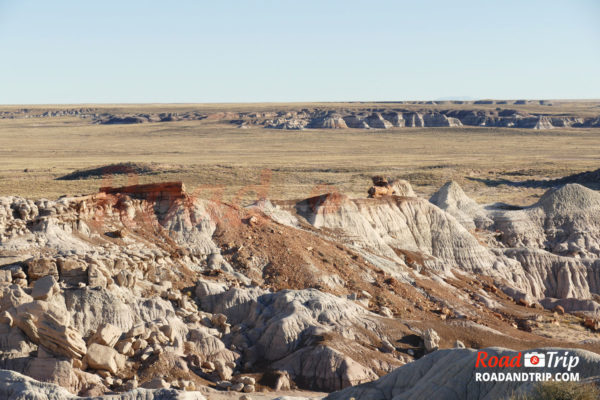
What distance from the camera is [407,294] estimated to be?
35.9 m

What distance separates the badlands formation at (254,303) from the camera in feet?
77.4

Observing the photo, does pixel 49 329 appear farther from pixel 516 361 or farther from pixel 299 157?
pixel 299 157

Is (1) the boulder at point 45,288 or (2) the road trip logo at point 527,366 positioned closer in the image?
(2) the road trip logo at point 527,366

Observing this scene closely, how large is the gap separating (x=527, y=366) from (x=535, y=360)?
27 cm

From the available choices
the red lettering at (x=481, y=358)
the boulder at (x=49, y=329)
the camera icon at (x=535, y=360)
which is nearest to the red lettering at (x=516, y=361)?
the camera icon at (x=535, y=360)

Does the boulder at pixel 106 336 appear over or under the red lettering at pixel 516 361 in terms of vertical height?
under

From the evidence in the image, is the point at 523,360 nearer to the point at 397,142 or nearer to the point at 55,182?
the point at 55,182

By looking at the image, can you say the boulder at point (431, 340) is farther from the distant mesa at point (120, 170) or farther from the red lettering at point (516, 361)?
the distant mesa at point (120, 170)

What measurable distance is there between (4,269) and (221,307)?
8233 mm

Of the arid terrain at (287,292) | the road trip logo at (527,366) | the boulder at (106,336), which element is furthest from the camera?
the boulder at (106,336)

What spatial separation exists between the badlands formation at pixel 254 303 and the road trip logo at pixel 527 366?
9.7 inches

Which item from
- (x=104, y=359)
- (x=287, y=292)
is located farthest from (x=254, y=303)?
(x=104, y=359)

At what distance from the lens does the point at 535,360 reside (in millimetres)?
19078

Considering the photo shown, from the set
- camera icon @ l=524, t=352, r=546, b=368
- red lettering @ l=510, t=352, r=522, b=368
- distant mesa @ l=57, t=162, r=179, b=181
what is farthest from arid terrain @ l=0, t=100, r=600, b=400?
distant mesa @ l=57, t=162, r=179, b=181
